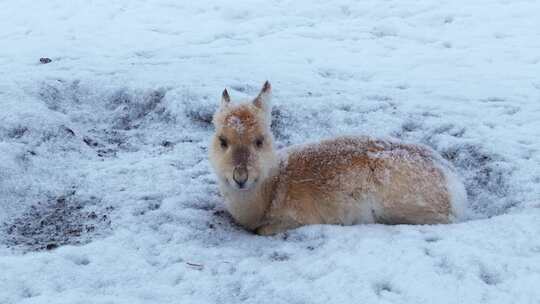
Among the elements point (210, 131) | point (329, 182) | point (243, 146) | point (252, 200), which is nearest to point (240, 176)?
point (243, 146)

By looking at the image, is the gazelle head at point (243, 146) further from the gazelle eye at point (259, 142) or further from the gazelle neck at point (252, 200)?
the gazelle neck at point (252, 200)

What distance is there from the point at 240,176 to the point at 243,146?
A: 340 mm

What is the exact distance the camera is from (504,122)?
815 centimetres

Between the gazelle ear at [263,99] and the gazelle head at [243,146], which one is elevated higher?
the gazelle ear at [263,99]

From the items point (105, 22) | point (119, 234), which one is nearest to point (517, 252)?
point (119, 234)

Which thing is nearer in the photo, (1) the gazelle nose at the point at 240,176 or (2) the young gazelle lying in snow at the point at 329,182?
(1) the gazelle nose at the point at 240,176

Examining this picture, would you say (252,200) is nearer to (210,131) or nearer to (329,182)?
(329,182)

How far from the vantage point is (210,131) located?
859cm

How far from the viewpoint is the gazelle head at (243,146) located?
18.4ft

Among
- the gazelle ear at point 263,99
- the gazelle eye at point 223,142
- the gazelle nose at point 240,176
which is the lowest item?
the gazelle nose at point 240,176

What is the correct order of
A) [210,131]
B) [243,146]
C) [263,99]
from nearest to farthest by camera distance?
[243,146] < [263,99] < [210,131]

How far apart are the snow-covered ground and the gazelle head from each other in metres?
0.59

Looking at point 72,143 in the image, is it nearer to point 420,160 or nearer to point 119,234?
point 119,234

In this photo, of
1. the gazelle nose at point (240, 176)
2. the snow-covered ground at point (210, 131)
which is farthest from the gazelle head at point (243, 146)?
the snow-covered ground at point (210, 131)
